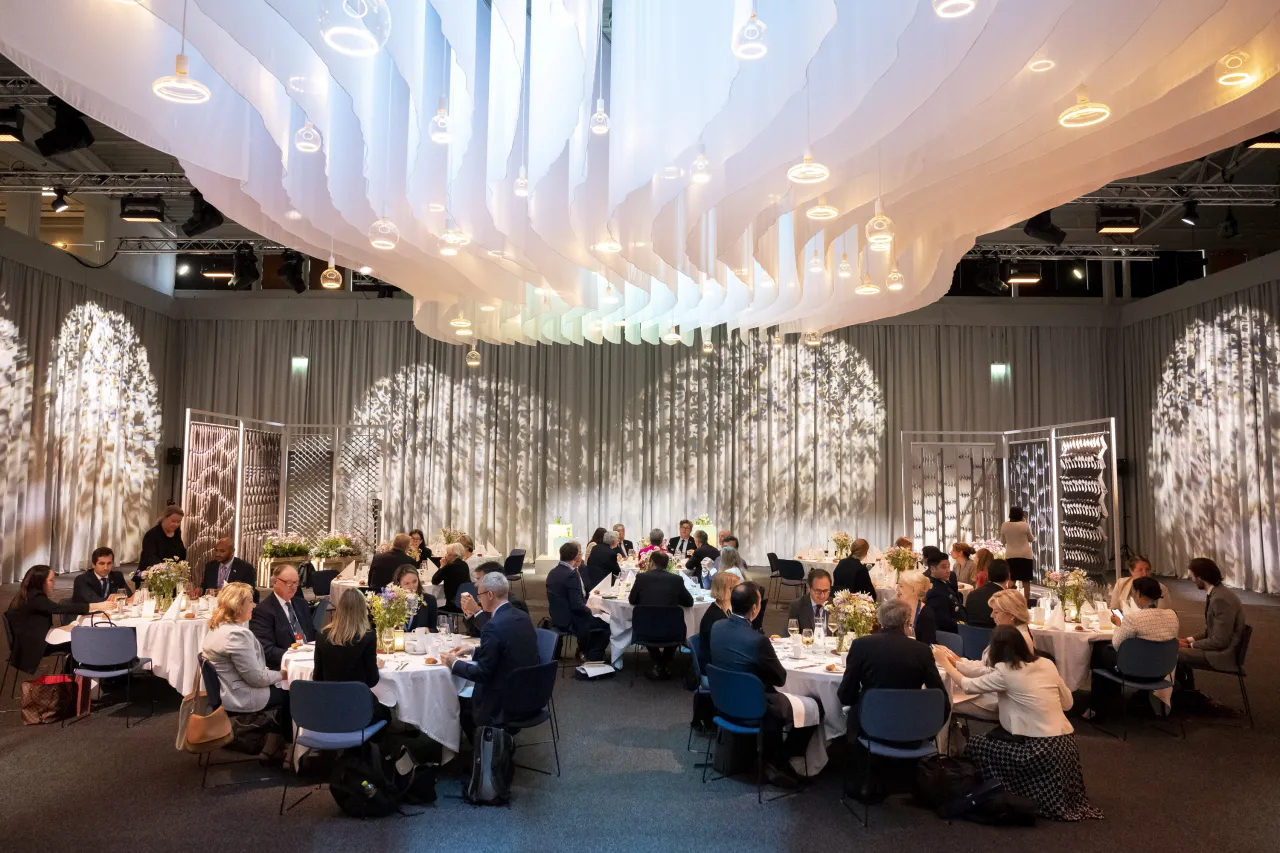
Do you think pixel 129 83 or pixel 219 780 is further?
pixel 219 780

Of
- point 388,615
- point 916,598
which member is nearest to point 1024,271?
point 916,598

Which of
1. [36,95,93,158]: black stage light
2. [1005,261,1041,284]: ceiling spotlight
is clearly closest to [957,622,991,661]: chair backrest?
[1005,261,1041,284]: ceiling spotlight

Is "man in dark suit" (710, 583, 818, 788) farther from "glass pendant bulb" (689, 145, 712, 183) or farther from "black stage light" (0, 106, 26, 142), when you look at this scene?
"black stage light" (0, 106, 26, 142)

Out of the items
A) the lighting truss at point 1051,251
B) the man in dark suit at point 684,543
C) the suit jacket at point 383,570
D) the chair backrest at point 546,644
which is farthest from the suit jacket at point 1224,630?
the lighting truss at point 1051,251

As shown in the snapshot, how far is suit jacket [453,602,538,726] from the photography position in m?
5.30

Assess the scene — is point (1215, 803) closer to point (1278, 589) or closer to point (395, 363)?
point (1278, 589)

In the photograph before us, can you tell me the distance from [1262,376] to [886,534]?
6769 millimetres

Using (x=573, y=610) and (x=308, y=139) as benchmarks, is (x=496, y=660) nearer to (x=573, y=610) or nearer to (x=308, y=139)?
(x=308, y=139)

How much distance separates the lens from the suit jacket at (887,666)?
199 inches

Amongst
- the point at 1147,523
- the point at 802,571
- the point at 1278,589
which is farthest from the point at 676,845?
the point at 1147,523

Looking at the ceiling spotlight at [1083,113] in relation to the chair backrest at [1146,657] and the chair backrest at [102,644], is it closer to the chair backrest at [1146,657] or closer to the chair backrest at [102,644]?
the chair backrest at [1146,657]

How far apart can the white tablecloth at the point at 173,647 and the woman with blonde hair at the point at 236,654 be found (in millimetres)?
1667

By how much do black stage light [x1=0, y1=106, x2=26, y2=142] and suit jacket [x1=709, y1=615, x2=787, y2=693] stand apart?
9.74 m

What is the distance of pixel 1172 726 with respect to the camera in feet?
22.8
